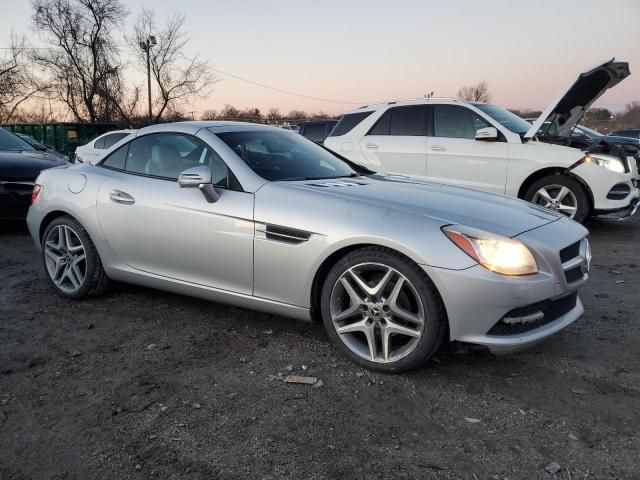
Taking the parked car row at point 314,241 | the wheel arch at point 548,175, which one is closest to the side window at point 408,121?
the wheel arch at point 548,175

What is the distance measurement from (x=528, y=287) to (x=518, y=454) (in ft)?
2.74

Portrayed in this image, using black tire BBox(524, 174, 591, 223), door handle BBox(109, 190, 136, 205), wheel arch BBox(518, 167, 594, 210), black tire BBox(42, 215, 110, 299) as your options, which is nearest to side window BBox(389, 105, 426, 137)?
wheel arch BBox(518, 167, 594, 210)

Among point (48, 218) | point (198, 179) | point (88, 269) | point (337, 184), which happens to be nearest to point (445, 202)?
point (337, 184)

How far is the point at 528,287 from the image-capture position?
268 centimetres

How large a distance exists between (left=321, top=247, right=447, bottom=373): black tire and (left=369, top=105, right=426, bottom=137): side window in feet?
16.9

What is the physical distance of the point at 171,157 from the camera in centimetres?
390

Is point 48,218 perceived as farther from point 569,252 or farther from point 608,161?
point 608,161

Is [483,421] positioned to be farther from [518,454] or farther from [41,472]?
[41,472]

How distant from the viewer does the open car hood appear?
6773 mm

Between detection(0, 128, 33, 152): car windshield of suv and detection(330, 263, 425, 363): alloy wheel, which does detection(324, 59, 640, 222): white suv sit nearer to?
detection(330, 263, 425, 363): alloy wheel

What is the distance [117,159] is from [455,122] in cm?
493

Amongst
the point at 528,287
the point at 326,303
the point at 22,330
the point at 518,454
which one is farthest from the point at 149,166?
the point at 518,454

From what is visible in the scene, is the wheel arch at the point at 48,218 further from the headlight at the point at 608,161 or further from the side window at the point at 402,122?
the headlight at the point at 608,161

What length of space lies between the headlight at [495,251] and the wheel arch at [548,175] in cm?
472
